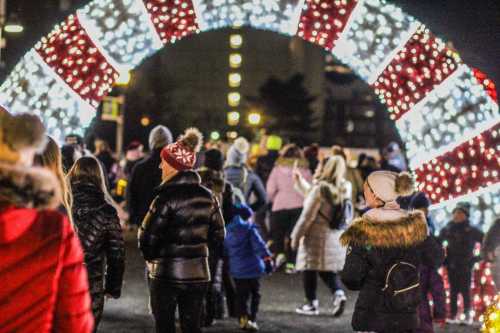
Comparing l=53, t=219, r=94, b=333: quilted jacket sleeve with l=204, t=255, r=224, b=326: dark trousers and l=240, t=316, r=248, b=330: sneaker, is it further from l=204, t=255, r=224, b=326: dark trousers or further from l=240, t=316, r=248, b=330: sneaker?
l=240, t=316, r=248, b=330: sneaker

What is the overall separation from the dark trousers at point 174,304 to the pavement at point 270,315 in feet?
8.26

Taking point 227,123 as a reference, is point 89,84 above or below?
below

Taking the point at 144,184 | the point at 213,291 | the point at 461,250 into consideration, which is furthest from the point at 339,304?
the point at 144,184

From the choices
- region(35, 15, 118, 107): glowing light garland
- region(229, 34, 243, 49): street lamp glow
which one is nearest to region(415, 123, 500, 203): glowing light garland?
region(35, 15, 118, 107): glowing light garland

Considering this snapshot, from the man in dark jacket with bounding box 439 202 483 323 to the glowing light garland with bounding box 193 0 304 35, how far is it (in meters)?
2.82

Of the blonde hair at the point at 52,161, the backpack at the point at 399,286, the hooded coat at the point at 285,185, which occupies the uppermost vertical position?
the hooded coat at the point at 285,185

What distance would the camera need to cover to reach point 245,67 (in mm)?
100875

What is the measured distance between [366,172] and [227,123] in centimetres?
8236

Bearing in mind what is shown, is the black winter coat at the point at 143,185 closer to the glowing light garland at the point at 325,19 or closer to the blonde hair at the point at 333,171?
the blonde hair at the point at 333,171

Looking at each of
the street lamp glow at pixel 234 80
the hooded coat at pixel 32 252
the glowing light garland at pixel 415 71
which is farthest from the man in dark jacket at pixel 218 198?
the street lamp glow at pixel 234 80

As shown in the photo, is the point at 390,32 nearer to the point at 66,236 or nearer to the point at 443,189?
the point at 443,189

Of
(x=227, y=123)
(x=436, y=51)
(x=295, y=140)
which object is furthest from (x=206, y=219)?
(x=227, y=123)

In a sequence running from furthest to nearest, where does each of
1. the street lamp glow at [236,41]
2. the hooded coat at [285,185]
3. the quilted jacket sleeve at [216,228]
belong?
the street lamp glow at [236,41]
the hooded coat at [285,185]
the quilted jacket sleeve at [216,228]

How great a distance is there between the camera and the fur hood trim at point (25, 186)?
10.5ft
